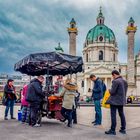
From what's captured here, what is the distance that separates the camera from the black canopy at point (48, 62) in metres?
11.6

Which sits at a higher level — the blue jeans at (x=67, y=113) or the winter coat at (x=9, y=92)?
the winter coat at (x=9, y=92)

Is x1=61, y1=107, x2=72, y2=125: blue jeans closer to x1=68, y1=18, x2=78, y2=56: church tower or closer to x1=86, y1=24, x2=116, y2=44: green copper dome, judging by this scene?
x1=68, y1=18, x2=78, y2=56: church tower

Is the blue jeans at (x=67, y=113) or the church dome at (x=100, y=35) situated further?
the church dome at (x=100, y=35)

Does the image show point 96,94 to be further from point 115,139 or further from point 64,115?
point 115,139

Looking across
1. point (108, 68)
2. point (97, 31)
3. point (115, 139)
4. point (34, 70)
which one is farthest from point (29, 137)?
point (97, 31)

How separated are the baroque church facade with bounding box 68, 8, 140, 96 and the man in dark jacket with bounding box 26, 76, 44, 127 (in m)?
72.7

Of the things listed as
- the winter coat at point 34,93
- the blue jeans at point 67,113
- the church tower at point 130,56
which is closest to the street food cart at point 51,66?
the blue jeans at point 67,113

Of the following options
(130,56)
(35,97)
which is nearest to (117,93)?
(35,97)

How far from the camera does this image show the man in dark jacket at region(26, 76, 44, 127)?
10.4m

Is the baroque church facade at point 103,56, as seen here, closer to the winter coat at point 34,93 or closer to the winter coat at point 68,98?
the winter coat at point 68,98

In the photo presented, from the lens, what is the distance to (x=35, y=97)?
10469 mm

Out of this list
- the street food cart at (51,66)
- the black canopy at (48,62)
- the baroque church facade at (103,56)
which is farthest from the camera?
the baroque church facade at (103,56)

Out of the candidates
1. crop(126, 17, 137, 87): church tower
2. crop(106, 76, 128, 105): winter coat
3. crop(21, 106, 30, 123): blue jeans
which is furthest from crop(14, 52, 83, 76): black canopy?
crop(126, 17, 137, 87): church tower

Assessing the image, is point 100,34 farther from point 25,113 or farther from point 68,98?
point 68,98
